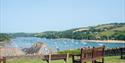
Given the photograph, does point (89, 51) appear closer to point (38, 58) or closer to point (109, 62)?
point (109, 62)

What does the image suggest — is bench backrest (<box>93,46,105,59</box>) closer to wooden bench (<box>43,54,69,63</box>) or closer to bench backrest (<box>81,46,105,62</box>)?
bench backrest (<box>81,46,105,62</box>)

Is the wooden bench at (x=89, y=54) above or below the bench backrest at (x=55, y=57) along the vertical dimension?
above

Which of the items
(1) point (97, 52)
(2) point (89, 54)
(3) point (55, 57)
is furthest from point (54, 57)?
(2) point (89, 54)

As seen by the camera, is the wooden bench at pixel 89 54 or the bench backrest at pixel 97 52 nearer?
the wooden bench at pixel 89 54

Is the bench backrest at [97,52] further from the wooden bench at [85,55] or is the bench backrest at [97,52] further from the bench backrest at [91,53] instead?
the wooden bench at [85,55]

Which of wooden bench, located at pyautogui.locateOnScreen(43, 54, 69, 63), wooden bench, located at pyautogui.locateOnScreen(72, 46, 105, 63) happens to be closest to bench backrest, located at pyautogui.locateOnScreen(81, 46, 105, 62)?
wooden bench, located at pyautogui.locateOnScreen(72, 46, 105, 63)

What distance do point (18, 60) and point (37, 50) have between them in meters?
49.3

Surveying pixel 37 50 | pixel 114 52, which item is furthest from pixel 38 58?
pixel 37 50

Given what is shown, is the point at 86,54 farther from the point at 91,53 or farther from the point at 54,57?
the point at 54,57

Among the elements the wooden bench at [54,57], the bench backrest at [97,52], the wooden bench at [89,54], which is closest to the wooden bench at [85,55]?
the wooden bench at [89,54]

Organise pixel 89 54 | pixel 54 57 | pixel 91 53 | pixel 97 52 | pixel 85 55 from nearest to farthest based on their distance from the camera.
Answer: pixel 85 55 < pixel 89 54 < pixel 91 53 < pixel 97 52 < pixel 54 57

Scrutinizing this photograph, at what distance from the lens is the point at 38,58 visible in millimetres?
29594

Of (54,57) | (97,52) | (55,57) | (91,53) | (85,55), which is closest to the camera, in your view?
(85,55)

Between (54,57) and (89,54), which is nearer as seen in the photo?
(89,54)
